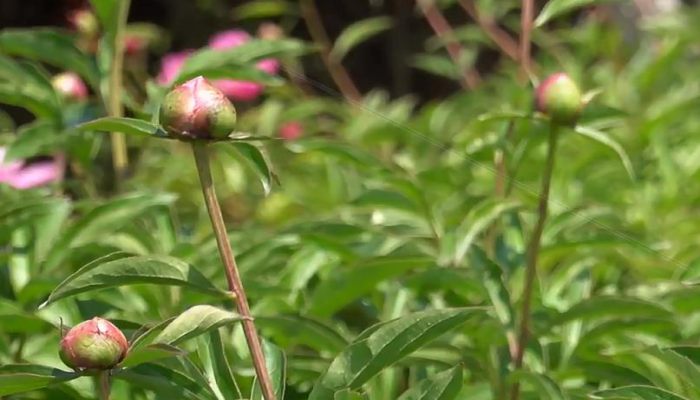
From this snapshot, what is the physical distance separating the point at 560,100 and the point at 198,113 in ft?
1.09

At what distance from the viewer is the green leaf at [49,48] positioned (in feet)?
4.36

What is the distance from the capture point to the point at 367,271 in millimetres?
1088

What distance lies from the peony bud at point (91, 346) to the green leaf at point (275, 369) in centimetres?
11

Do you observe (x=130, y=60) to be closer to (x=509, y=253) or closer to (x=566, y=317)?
(x=509, y=253)

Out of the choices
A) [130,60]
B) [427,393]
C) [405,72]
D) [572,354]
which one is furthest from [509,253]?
[405,72]

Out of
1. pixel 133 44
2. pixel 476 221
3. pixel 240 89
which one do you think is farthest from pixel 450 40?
pixel 476 221

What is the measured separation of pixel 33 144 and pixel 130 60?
150 centimetres

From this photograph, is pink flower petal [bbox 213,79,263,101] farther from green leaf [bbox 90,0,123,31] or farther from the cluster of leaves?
green leaf [bbox 90,0,123,31]

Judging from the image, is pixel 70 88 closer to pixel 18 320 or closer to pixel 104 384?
pixel 18 320

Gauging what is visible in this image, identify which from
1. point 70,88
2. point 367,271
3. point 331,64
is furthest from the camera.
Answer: point 331,64

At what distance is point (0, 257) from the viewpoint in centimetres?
111

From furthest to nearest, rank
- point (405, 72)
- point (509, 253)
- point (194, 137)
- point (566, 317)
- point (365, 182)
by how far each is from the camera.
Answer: point (405, 72), point (365, 182), point (509, 253), point (566, 317), point (194, 137)

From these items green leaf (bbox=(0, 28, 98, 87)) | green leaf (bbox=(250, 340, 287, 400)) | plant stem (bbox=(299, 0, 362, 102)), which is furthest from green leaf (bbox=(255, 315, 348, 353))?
plant stem (bbox=(299, 0, 362, 102))

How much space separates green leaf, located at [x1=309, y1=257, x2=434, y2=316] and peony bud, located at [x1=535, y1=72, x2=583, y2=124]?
0.17 meters
